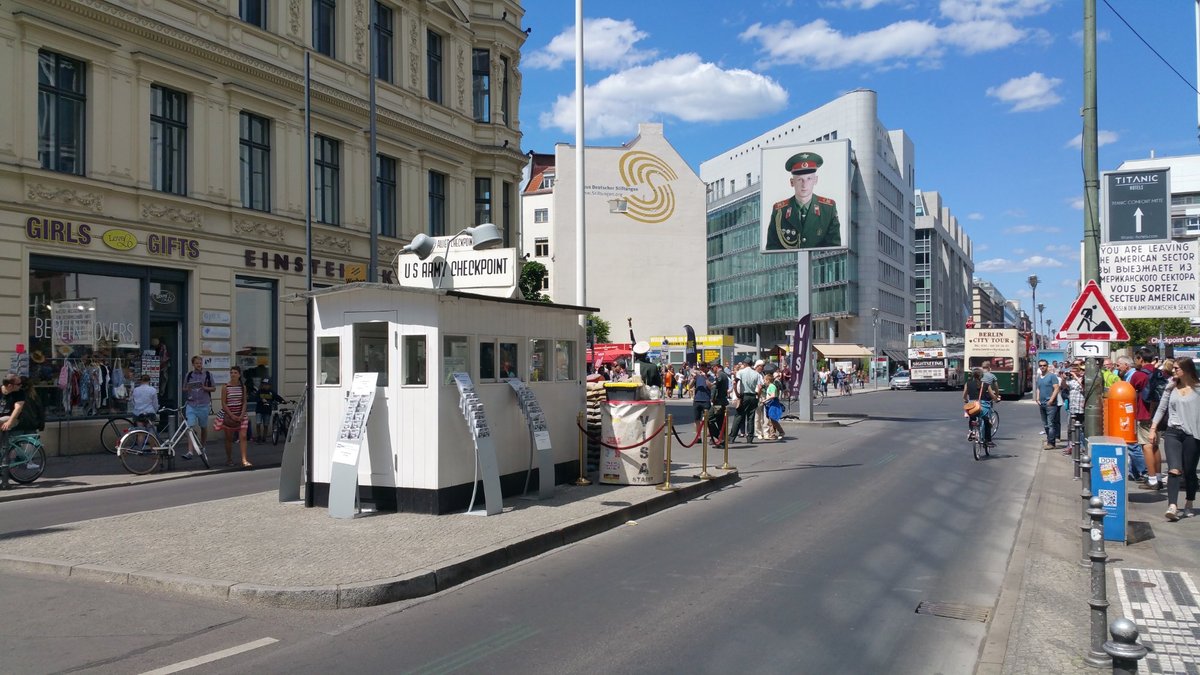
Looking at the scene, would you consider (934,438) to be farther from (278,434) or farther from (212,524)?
(212,524)

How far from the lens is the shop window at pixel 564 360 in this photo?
13154mm

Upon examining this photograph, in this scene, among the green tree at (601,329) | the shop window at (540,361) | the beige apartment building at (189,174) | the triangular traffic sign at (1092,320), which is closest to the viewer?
the triangular traffic sign at (1092,320)

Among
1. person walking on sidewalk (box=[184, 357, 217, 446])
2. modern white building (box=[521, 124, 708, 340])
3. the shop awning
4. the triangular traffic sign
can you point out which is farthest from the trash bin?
the shop awning

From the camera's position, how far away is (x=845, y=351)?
83.6 metres

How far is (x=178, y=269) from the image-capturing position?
21828 mm

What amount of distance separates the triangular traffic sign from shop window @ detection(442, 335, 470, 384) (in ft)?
24.6

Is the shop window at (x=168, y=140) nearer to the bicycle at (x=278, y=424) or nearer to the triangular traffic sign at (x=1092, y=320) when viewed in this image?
the bicycle at (x=278, y=424)

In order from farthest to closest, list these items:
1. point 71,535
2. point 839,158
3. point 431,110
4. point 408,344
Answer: point 431,110, point 839,158, point 408,344, point 71,535

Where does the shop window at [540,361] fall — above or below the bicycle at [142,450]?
above

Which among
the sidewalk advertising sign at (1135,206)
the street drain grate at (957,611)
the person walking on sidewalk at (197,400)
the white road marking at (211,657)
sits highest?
the sidewalk advertising sign at (1135,206)

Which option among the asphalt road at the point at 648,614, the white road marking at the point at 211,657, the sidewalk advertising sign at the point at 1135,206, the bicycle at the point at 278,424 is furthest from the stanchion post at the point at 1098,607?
the bicycle at the point at 278,424

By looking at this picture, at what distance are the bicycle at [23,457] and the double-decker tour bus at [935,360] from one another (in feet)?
181

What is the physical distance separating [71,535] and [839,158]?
926 inches

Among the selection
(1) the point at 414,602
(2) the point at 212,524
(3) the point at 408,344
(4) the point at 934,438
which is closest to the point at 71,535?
(2) the point at 212,524
